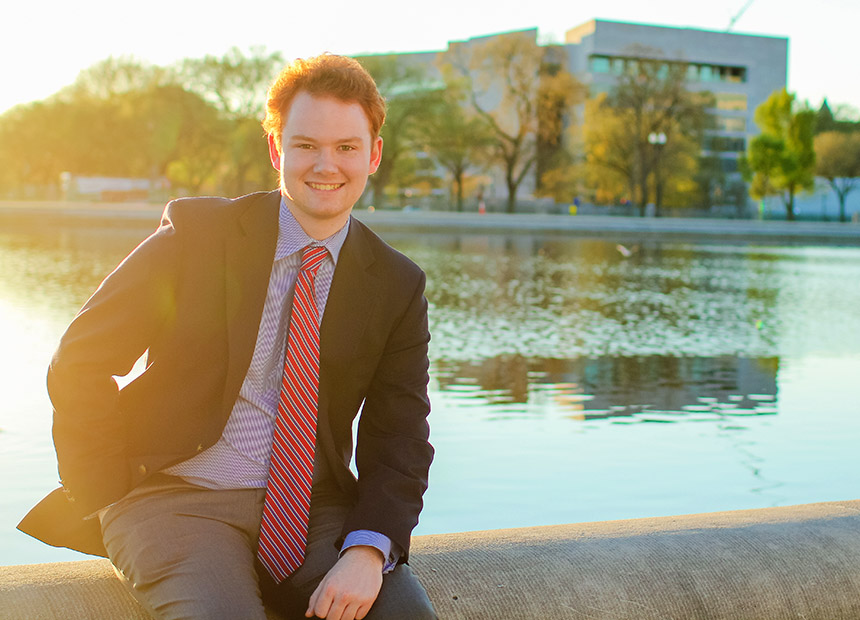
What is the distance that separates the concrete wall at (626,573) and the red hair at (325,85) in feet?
3.53

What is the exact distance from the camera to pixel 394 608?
2014mm

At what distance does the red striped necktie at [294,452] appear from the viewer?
7.11ft

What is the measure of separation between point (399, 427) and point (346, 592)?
1.58 ft

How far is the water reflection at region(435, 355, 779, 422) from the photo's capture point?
22.7ft

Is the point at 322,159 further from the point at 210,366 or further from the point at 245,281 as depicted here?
the point at 210,366

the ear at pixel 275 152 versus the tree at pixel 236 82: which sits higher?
the tree at pixel 236 82

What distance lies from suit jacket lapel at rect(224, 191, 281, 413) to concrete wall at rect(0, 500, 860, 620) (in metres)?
0.54

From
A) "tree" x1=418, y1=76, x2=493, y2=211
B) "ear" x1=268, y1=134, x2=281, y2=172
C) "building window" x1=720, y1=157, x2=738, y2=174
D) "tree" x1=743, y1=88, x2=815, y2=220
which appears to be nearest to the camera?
"ear" x1=268, y1=134, x2=281, y2=172

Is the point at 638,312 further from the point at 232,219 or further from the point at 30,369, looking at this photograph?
the point at 232,219

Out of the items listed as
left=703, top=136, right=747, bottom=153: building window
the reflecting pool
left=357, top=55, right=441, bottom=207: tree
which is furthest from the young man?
left=703, top=136, right=747, bottom=153: building window

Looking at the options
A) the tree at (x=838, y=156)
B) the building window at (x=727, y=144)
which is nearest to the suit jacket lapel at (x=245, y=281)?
the tree at (x=838, y=156)

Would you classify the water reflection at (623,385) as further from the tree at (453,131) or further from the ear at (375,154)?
the tree at (453,131)

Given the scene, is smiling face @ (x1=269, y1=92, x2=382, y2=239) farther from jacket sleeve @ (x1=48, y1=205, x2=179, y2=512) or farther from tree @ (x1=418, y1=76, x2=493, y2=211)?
tree @ (x1=418, y1=76, x2=493, y2=211)

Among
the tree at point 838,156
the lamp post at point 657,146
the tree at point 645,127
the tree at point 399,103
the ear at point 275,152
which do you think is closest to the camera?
the ear at point 275,152
